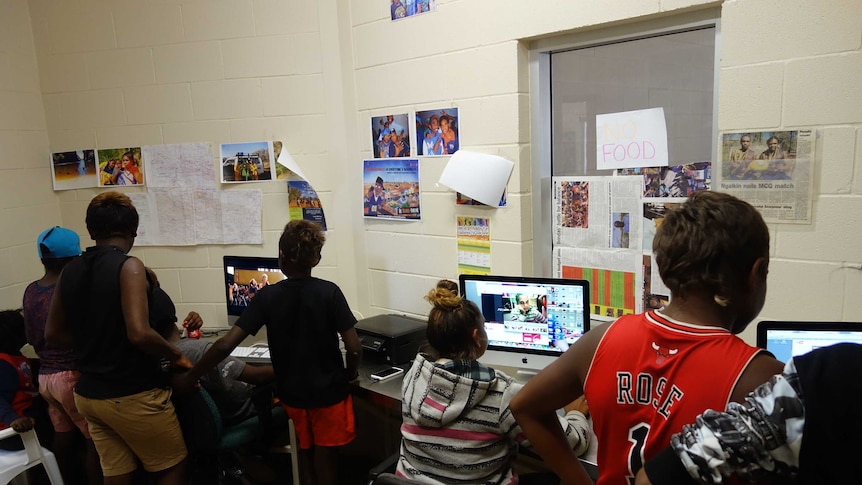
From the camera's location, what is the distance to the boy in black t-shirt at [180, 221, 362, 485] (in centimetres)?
223

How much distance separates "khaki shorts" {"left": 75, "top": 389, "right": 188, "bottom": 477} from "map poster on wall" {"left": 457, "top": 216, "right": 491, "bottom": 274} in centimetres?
132

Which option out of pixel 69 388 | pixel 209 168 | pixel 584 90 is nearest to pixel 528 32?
pixel 584 90

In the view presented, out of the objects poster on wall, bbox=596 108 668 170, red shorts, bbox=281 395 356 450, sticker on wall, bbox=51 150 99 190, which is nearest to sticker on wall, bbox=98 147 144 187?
sticker on wall, bbox=51 150 99 190

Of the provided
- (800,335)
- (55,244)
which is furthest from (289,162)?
(800,335)

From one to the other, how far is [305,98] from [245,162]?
0.48 metres

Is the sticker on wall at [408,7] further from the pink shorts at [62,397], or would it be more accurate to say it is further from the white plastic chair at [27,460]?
the white plastic chair at [27,460]

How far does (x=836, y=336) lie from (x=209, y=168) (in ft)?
9.48

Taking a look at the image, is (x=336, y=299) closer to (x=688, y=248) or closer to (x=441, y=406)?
(x=441, y=406)

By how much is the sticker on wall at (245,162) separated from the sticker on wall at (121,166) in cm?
52

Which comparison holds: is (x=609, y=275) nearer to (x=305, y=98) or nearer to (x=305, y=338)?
(x=305, y=338)

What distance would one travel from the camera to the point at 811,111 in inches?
68.1

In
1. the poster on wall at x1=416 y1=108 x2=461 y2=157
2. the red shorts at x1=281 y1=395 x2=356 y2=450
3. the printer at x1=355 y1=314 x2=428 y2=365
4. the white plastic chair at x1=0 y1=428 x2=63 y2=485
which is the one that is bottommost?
the white plastic chair at x1=0 y1=428 x2=63 y2=485

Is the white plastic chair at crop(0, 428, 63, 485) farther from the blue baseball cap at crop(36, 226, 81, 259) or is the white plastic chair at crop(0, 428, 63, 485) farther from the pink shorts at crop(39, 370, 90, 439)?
the blue baseball cap at crop(36, 226, 81, 259)

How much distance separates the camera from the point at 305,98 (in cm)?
303
